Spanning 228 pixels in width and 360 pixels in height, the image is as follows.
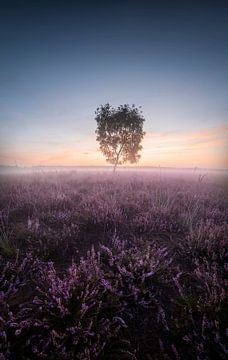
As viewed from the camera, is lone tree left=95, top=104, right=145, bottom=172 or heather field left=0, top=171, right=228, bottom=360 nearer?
heather field left=0, top=171, right=228, bottom=360

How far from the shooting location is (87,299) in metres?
2.22

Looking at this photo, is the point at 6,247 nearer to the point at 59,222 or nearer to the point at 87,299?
the point at 59,222

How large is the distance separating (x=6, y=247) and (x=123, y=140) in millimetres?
19699

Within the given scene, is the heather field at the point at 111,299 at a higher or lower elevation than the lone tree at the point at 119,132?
lower

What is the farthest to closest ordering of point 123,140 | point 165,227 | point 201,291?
point 123,140
point 165,227
point 201,291

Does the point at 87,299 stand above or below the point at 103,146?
below

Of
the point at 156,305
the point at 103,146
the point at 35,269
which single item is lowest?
the point at 156,305

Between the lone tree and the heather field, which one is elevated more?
the lone tree

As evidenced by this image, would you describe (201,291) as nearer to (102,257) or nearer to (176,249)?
(176,249)

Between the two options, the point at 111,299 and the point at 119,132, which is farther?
the point at 119,132

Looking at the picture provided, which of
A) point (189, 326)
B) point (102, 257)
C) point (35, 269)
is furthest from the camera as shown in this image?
point (102, 257)

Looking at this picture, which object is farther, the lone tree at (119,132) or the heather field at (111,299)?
the lone tree at (119,132)

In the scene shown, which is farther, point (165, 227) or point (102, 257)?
point (165, 227)

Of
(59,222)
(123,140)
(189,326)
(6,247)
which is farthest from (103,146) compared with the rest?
(189,326)
